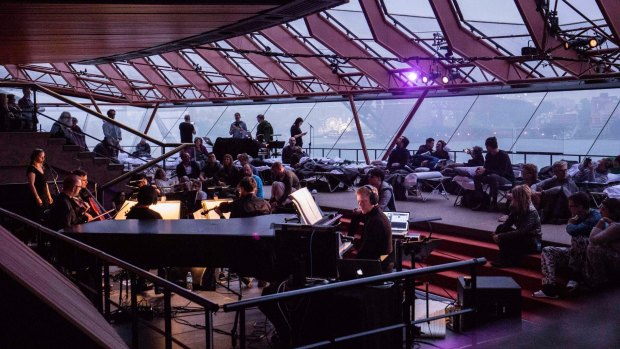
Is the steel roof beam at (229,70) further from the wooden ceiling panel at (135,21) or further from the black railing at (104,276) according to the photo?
the black railing at (104,276)

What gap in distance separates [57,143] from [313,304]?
7475 mm

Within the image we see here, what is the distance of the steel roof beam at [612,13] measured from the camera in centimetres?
1143

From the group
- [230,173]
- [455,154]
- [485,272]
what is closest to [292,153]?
[455,154]

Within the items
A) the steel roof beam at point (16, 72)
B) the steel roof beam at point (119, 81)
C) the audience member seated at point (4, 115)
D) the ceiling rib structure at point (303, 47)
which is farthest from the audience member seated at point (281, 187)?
the steel roof beam at point (16, 72)

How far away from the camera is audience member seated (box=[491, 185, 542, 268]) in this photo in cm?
812

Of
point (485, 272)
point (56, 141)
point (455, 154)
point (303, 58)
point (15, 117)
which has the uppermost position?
point (303, 58)

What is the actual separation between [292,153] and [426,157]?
3.71 meters

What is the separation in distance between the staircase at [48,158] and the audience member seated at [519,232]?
733 centimetres

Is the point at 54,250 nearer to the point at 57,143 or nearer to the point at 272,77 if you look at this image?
the point at 57,143

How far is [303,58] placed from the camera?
18.9m

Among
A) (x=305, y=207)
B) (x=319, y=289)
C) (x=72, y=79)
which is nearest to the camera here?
(x=319, y=289)

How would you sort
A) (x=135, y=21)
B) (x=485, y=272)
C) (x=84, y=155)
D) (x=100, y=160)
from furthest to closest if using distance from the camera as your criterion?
1. (x=100, y=160)
2. (x=84, y=155)
3. (x=485, y=272)
4. (x=135, y=21)

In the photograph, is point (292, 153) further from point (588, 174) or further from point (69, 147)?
point (588, 174)

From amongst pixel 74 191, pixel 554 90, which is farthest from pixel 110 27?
pixel 554 90
